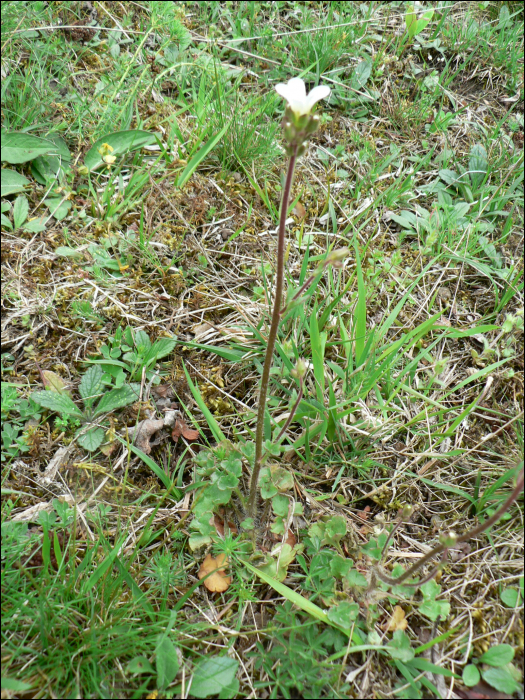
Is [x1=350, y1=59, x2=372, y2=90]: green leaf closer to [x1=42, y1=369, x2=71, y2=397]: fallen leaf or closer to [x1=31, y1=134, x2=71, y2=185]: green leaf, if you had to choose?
[x1=31, y1=134, x2=71, y2=185]: green leaf

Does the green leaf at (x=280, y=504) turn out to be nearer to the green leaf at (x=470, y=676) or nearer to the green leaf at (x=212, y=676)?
the green leaf at (x=212, y=676)

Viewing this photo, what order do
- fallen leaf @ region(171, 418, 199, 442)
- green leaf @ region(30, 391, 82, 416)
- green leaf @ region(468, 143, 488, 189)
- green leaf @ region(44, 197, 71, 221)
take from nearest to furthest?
green leaf @ region(30, 391, 82, 416)
fallen leaf @ region(171, 418, 199, 442)
green leaf @ region(44, 197, 71, 221)
green leaf @ region(468, 143, 488, 189)

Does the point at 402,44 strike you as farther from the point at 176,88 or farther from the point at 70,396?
the point at 70,396

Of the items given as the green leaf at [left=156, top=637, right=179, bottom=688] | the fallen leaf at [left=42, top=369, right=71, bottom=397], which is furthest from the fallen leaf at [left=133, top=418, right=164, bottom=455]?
the green leaf at [left=156, top=637, right=179, bottom=688]

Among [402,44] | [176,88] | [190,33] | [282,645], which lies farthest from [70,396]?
[402,44]

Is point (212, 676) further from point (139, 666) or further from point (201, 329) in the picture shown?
point (201, 329)

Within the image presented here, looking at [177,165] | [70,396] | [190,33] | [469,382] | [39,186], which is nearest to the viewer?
[70,396]
